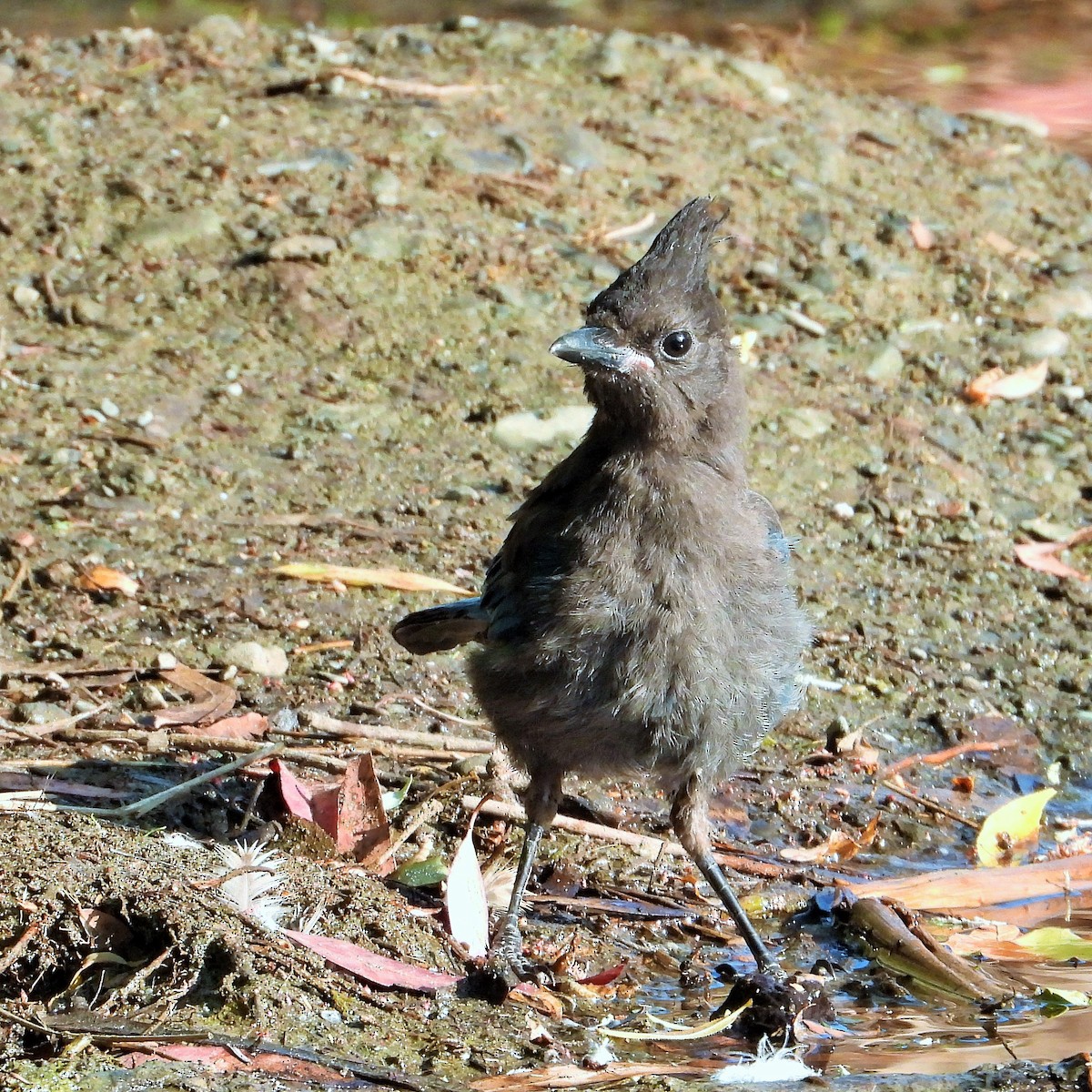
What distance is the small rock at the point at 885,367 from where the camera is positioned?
761cm

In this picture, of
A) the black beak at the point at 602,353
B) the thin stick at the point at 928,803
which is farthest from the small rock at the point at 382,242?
the thin stick at the point at 928,803

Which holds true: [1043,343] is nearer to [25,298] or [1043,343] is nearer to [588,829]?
[588,829]

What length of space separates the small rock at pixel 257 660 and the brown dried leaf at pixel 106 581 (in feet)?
1.43

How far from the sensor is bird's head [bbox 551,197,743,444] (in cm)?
451

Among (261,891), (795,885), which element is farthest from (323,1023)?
(795,885)

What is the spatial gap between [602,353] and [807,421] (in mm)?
2890

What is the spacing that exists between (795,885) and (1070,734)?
1.42m

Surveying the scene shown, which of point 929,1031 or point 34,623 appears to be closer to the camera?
point 929,1031

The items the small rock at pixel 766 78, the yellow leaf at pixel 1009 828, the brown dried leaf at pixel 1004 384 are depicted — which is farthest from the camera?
the small rock at pixel 766 78

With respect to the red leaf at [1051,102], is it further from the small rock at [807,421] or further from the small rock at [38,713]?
the small rock at [38,713]

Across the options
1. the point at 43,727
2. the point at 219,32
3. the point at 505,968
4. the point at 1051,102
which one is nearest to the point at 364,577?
the point at 43,727

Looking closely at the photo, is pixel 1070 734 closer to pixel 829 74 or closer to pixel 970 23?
pixel 829 74

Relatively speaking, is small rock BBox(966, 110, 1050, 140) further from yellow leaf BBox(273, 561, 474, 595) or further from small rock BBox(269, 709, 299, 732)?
small rock BBox(269, 709, 299, 732)

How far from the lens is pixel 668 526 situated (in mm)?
4406
